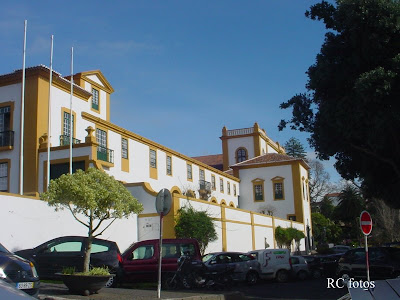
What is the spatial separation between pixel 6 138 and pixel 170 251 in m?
17.4

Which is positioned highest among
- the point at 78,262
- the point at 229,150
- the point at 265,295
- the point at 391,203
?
the point at 229,150

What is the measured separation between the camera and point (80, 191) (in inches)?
555

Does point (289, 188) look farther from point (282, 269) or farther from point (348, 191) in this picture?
point (282, 269)

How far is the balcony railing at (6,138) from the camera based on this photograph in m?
30.0

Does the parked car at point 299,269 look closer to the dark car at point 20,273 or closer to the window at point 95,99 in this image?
the dark car at point 20,273

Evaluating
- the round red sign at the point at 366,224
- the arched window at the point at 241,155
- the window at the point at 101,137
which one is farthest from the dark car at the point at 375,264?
the arched window at the point at 241,155

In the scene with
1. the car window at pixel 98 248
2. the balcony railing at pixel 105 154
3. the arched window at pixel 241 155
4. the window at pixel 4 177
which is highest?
the arched window at pixel 241 155

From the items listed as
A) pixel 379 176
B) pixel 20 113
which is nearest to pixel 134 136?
pixel 20 113

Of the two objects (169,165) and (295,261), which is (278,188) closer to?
(169,165)

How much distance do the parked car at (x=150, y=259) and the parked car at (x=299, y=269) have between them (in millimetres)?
7368

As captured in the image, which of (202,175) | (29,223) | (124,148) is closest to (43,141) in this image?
(124,148)

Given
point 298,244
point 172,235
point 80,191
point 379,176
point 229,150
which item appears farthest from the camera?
point 229,150

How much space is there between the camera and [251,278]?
21.0 m

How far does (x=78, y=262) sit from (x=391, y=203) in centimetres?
1393
